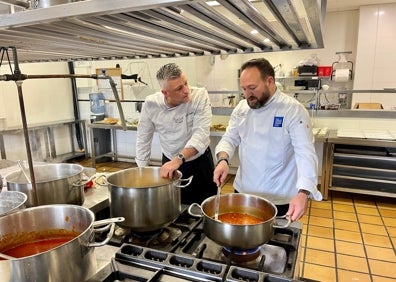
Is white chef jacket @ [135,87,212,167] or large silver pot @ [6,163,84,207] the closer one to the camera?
large silver pot @ [6,163,84,207]

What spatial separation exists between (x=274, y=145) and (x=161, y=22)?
0.95 metres

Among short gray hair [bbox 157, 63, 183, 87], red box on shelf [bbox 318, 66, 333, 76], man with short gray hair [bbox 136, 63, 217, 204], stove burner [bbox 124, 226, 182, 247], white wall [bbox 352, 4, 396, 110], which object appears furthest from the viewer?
red box on shelf [bbox 318, 66, 333, 76]

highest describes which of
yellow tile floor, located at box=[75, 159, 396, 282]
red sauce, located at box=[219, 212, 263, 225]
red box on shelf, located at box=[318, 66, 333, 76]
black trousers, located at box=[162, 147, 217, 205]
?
red box on shelf, located at box=[318, 66, 333, 76]

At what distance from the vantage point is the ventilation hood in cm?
71

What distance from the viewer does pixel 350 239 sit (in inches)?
101

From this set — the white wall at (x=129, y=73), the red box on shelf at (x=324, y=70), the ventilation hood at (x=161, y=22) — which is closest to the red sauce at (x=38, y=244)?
the ventilation hood at (x=161, y=22)

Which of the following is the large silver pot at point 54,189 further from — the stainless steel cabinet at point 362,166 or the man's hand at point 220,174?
the stainless steel cabinet at point 362,166

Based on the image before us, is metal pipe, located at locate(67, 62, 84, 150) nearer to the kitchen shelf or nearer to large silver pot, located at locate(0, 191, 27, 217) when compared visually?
the kitchen shelf

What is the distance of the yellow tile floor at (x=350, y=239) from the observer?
83.6 inches

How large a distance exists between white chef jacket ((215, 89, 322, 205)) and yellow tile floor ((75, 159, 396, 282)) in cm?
87

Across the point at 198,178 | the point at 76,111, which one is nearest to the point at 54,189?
the point at 198,178

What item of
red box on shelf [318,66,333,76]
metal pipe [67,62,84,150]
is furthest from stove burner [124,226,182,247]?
red box on shelf [318,66,333,76]

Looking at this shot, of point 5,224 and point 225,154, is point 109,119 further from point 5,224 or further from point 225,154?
point 5,224

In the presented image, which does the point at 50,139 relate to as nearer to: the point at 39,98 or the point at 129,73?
the point at 39,98
